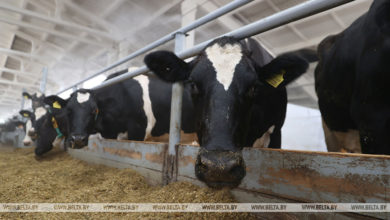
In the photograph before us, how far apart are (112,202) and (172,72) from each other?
3.76 ft

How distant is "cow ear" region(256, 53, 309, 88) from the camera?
67.0 inches

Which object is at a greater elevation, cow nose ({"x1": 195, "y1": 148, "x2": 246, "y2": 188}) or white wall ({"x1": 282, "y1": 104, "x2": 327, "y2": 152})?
white wall ({"x1": 282, "y1": 104, "x2": 327, "y2": 152})

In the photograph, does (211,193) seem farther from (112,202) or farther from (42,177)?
(42,177)

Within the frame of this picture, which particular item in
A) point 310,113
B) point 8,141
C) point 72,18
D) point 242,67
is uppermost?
point 72,18

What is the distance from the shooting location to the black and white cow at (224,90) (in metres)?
1.13

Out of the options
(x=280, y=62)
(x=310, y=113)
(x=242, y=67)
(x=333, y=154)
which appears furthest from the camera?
(x=310, y=113)

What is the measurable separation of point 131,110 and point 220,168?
315cm

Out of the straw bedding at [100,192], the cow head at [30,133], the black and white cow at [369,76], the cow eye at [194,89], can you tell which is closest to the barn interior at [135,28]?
the cow head at [30,133]

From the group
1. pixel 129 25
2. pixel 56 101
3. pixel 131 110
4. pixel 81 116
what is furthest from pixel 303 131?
pixel 56 101

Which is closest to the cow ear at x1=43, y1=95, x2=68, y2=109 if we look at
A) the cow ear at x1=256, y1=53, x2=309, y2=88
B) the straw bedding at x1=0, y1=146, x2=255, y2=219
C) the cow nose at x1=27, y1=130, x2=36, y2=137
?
the straw bedding at x1=0, y1=146, x2=255, y2=219

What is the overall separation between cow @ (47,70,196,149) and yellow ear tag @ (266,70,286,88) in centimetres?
219

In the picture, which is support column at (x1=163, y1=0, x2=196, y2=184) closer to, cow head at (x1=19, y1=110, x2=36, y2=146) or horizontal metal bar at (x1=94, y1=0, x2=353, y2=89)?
horizontal metal bar at (x1=94, y1=0, x2=353, y2=89)

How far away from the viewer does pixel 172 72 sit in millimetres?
2016

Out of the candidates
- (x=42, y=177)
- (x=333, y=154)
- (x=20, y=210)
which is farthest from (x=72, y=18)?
(x=333, y=154)
